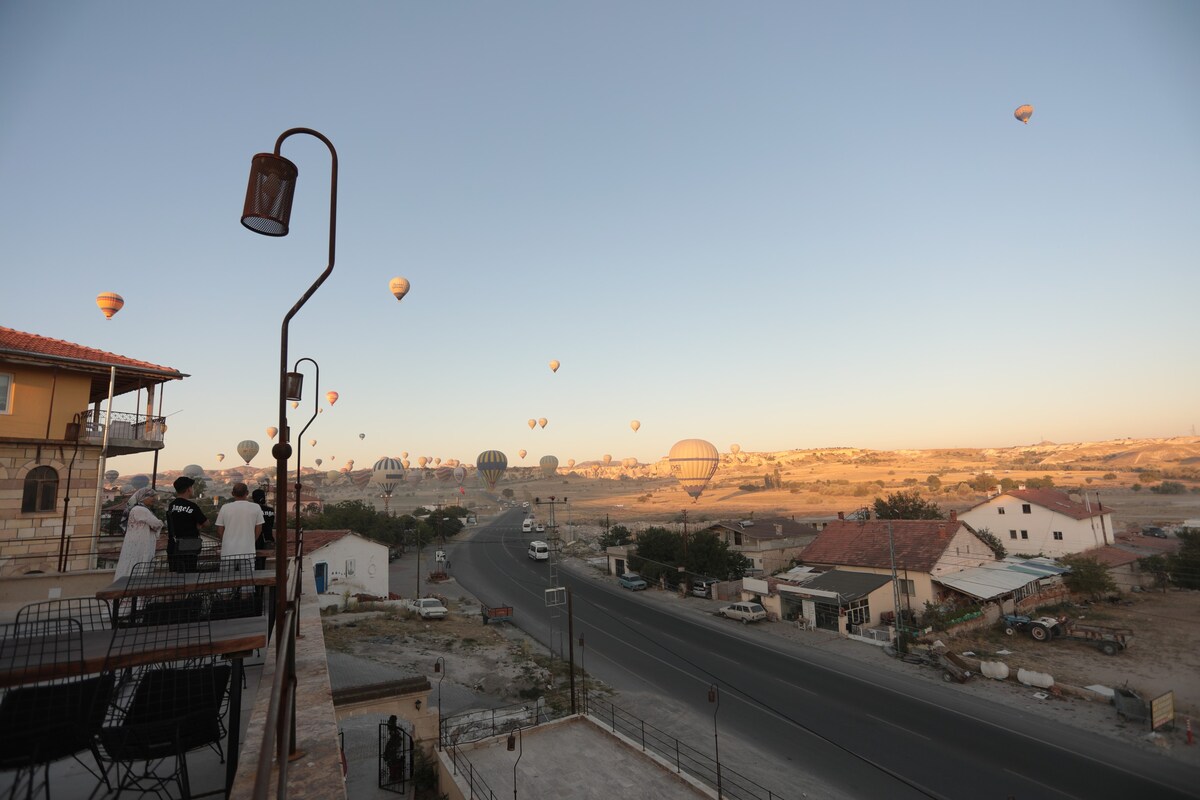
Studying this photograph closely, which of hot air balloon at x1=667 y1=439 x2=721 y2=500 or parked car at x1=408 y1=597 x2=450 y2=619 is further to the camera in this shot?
hot air balloon at x1=667 y1=439 x2=721 y2=500

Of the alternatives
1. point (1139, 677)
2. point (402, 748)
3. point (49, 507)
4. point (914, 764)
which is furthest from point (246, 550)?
point (1139, 677)

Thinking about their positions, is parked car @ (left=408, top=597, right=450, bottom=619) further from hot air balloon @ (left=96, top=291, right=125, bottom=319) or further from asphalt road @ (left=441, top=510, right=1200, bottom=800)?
hot air balloon @ (left=96, top=291, right=125, bottom=319)

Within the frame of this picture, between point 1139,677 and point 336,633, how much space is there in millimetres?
38219

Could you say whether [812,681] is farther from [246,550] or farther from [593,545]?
[593,545]

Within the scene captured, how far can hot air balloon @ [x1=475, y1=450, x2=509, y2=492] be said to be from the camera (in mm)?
76250

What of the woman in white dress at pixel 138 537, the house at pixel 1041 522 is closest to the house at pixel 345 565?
the woman in white dress at pixel 138 537

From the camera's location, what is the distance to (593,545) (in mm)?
72500

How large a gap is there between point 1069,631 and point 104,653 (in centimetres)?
3959

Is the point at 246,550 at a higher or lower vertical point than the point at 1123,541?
higher

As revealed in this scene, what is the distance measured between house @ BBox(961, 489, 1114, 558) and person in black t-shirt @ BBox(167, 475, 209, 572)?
202ft

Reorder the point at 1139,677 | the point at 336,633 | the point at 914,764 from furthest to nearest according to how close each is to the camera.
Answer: the point at 336,633, the point at 1139,677, the point at 914,764

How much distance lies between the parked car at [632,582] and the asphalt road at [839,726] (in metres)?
11.7

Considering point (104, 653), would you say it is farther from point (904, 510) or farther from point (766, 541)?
point (904, 510)

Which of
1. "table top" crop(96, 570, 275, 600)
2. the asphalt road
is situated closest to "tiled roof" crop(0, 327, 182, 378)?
"table top" crop(96, 570, 275, 600)
